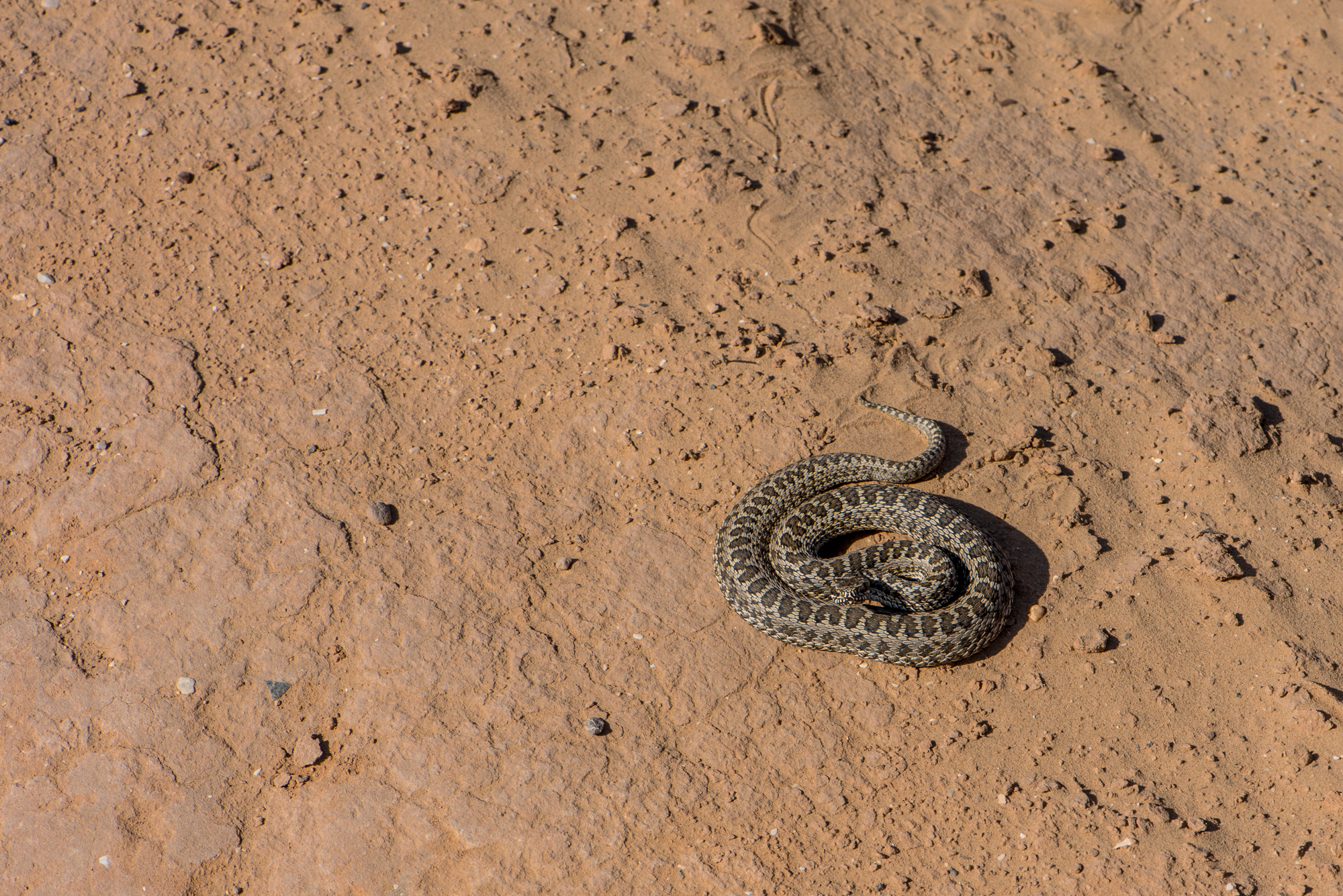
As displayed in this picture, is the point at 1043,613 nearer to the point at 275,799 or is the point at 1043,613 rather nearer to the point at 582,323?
the point at 582,323

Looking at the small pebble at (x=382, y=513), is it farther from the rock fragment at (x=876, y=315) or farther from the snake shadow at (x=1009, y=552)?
the rock fragment at (x=876, y=315)

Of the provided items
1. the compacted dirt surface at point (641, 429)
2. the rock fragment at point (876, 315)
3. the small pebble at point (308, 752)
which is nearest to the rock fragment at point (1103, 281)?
the compacted dirt surface at point (641, 429)

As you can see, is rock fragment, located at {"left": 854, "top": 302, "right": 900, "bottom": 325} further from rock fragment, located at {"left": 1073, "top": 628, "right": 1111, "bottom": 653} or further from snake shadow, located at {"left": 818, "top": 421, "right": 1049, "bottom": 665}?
rock fragment, located at {"left": 1073, "top": 628, "right": 1111, "bottom": 653}

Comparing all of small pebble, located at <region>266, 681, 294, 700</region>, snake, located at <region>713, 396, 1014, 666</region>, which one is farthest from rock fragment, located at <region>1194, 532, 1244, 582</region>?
small pebble, located at <region>266, 681, 294, 700</region>

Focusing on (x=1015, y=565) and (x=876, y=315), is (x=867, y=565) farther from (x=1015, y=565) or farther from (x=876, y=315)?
(x=876, y=315)

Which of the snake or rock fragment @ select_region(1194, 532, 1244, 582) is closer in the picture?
the snake

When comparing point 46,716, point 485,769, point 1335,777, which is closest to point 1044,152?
point 1335,777
